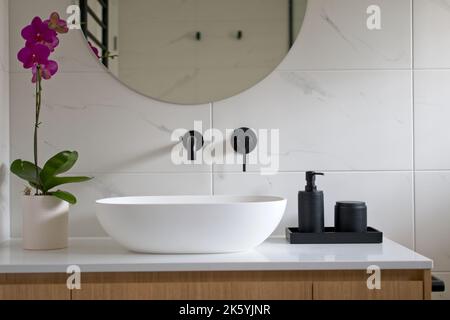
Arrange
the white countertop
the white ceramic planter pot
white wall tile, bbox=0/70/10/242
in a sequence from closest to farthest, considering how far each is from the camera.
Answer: the white countertop, the white ceramic planter pot, white wall tile, bbox=0/70/10/242

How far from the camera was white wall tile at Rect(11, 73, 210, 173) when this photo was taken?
5.91 ft

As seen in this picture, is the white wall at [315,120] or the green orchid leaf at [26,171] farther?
the white wall at [315,120]

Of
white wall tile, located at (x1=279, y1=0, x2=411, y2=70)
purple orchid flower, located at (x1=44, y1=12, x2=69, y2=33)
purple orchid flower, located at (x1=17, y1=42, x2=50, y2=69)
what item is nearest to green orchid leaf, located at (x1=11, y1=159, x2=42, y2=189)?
purple orchid flower, located at (x1=17, y1=42, x2=50, y2=69)

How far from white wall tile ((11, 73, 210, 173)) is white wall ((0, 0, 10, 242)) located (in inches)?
1.2

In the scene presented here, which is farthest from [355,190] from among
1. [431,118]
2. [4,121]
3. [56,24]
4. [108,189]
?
[4,121]

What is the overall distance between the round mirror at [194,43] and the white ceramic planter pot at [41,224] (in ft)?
1.68

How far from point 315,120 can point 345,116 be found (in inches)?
4.2

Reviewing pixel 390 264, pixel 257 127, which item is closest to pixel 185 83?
pixel 257 127

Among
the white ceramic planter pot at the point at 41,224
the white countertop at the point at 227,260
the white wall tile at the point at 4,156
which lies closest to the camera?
the white countertop at the point at 227,260

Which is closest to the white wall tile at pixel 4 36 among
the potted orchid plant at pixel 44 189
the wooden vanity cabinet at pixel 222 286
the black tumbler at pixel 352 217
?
the potted orchid plant at pixel 44 189

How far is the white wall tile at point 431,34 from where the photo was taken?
5.95ft

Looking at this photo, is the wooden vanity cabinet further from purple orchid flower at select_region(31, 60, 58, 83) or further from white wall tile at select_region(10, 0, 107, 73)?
white wall tile at select_region(10, 0, 107, 73)

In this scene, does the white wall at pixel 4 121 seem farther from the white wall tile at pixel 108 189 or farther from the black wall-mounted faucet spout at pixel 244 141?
the black wall-mounted faucet spout at pixel 244 141

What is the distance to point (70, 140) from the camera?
1.80 m
